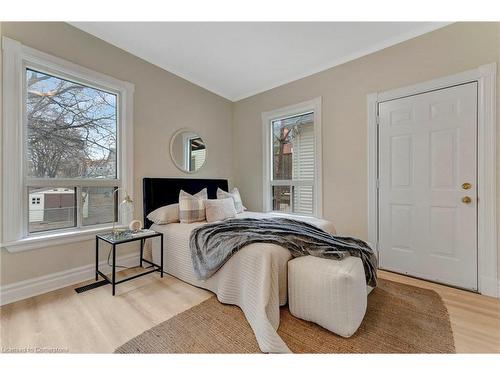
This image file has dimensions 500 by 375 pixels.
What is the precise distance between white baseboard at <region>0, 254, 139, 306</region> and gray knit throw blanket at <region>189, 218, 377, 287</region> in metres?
1.18

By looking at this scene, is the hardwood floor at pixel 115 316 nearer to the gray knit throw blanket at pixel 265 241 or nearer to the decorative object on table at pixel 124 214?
the gray knit throw blanket at pixel 265 241

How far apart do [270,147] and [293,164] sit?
0.54 meters

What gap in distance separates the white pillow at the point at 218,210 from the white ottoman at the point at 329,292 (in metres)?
1.33

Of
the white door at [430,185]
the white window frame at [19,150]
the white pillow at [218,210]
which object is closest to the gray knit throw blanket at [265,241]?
the white pillow at [218,210]

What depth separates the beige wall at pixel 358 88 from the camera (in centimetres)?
212

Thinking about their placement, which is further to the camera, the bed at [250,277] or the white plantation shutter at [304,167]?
the white plantation shutter at [304,167]

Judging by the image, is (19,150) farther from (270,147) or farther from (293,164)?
(293,164)

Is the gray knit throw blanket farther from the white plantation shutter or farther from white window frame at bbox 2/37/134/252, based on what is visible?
white window frame at bbox 2/37/134/252

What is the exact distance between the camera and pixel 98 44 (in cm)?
248

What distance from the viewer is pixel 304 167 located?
3414 mm

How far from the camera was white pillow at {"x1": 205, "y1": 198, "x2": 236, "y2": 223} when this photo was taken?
9.19 ft

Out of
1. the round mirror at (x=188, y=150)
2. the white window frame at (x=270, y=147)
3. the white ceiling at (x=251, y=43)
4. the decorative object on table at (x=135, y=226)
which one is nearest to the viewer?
the white ceiling at (x=251, y=43)
